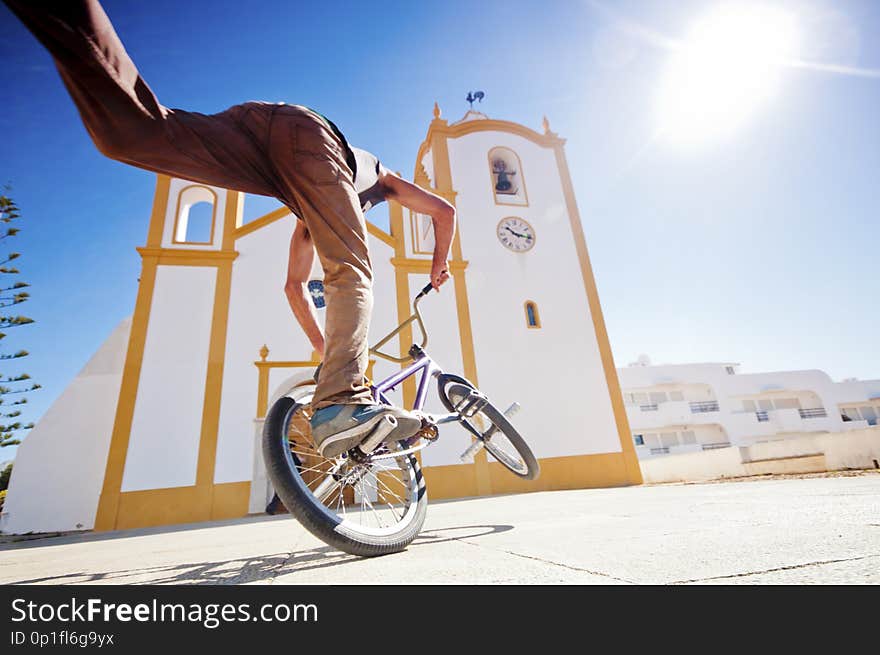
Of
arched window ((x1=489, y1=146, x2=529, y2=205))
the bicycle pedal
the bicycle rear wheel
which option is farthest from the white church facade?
the bicycle rear wheel

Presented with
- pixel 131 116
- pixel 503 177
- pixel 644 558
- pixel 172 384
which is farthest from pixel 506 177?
pixel 644 558

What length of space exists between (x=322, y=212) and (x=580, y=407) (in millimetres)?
8149

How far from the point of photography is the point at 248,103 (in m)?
1.20

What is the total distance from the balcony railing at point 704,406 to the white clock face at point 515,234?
27077 mm

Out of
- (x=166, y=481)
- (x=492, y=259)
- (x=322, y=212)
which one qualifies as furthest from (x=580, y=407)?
(x=322, y=212)

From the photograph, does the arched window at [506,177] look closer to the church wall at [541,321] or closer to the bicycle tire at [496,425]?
the church wall at [541,321]

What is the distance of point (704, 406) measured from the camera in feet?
99.5

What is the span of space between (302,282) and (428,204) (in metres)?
0.58

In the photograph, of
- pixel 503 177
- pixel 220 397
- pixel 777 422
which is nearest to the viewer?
pixel 220 397

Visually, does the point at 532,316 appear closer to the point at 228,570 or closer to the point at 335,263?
the point at 335,263

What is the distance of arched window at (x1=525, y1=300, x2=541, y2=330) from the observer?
8.80 metres

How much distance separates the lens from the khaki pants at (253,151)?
85 cm

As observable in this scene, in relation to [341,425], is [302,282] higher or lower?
higher
